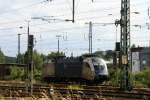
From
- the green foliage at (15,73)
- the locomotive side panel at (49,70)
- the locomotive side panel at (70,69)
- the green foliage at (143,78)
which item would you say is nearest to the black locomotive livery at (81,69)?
the locomotive side panel at (70,69)

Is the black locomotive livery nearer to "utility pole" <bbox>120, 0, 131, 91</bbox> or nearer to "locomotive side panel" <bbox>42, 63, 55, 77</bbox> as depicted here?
"locomotive side panel" <bbox>42, 63, 55, 77</bbox>

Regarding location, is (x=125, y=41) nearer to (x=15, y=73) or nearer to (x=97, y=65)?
(x=97, y=65)

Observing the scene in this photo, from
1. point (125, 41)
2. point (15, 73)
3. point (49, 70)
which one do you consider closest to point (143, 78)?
point (49, 70)

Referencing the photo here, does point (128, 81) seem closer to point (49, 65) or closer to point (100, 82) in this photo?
point (100, 82)

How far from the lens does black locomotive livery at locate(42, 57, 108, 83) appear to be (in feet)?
140

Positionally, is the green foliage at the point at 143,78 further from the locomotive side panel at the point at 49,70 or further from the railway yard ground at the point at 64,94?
the railway yard ground at the point at 64,94

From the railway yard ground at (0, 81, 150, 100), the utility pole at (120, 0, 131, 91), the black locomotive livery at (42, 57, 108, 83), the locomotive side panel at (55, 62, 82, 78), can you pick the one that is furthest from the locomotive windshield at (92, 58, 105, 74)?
the railway yard ground at (0, 81, 150, 100)

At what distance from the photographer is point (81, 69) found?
43.0m

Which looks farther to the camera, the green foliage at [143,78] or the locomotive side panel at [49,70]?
the locomotive side panel at [49,70]

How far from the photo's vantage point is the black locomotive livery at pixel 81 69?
140ft

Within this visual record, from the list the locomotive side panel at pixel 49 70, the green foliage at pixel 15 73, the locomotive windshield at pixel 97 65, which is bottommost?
the green foliage at pixel 15 73

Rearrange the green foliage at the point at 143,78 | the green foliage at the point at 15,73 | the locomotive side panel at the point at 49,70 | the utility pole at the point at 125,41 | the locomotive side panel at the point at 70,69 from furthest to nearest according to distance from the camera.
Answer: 1. the green foliage at the point at 15,73
2. the locomotive side panel at the point at 49,70
3. the green foliage at the point at 143,78
4. the locomotive side panel at the point at 70,69
5. the utility pole at the point at 125,41

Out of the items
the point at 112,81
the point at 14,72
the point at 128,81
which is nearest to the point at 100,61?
the point at 112,81

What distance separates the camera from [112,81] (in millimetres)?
48594
